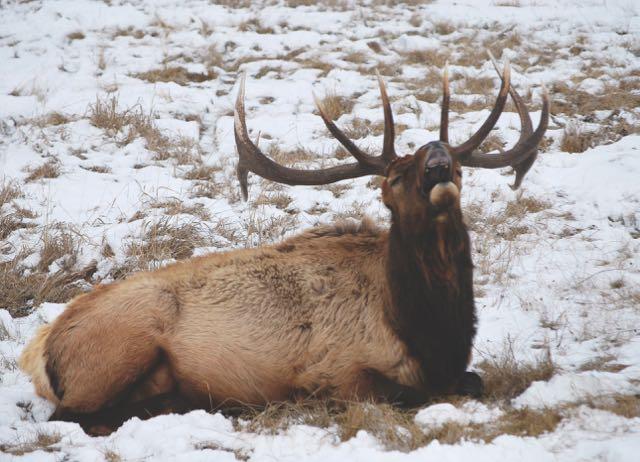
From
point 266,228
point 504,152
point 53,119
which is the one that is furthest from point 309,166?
point 53,119

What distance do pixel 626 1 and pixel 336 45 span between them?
565 centimetres

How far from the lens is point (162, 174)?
8242 millimetres

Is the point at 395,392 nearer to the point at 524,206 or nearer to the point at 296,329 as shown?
the point at 296,329

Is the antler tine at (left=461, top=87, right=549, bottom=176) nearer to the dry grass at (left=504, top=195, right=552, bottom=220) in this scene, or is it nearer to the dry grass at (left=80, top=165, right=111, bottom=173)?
the dry grass at (left=504, top=195, right=552, bottom=220)

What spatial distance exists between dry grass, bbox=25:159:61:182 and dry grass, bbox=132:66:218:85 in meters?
3.04

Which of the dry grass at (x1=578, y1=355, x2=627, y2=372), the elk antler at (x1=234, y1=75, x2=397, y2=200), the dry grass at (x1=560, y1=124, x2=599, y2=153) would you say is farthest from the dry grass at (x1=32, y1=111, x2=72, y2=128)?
the dry grass at (x1=578, y1=355, x2=627, y2=372)

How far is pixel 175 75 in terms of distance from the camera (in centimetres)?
1093

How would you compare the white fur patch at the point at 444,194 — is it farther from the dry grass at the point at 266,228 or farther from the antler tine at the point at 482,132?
the dry grass at the point at 266,228

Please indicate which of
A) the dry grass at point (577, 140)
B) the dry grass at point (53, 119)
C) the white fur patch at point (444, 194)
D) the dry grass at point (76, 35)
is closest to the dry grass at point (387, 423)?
the white fur patch at point (444, 194)

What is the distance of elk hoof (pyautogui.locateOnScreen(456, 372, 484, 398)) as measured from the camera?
414cm

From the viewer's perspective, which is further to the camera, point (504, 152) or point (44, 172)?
point (44, 172)

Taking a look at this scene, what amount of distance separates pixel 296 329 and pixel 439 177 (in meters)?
1.43

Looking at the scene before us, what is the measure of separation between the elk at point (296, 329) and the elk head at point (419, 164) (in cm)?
1

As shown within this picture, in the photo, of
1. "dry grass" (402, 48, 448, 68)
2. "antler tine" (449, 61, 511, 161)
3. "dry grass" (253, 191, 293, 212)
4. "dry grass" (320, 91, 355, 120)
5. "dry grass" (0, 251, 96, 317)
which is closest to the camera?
"antler tine" (449, 61, 511, 161)
